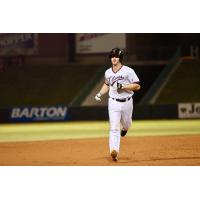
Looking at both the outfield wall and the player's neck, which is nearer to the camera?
the player's neck

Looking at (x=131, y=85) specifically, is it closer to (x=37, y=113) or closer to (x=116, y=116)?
(x=116, y=116)

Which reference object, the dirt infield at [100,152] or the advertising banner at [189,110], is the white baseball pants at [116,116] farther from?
the advertising banner at [189,110]

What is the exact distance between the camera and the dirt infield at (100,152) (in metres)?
8.52

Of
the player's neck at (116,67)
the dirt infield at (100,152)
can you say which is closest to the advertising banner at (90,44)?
the dirt infield at (100,152)

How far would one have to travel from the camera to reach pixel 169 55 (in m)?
19.3

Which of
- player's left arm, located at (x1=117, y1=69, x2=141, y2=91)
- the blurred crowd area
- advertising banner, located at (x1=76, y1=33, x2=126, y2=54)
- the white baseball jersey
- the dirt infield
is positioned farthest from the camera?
the blurred crowd area

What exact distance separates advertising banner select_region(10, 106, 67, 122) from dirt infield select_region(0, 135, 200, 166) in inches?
265

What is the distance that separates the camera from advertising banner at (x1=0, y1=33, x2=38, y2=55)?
12233 millimetres

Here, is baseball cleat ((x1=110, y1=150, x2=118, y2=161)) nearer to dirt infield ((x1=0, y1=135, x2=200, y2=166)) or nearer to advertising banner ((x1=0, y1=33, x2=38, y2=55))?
dirt infield ((x1=0, y1=135, x2=200, y2=166))

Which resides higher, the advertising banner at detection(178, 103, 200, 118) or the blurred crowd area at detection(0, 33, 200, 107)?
the blurred crowd area at detection(0, 33, 200, 107)

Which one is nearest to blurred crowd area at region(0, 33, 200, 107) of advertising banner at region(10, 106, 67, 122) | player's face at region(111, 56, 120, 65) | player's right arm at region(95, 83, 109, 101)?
advertising banner at region(10, 106, 67, 122)

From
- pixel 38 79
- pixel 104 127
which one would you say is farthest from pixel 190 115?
pixel 38 79

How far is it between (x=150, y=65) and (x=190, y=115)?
89.0 inches
